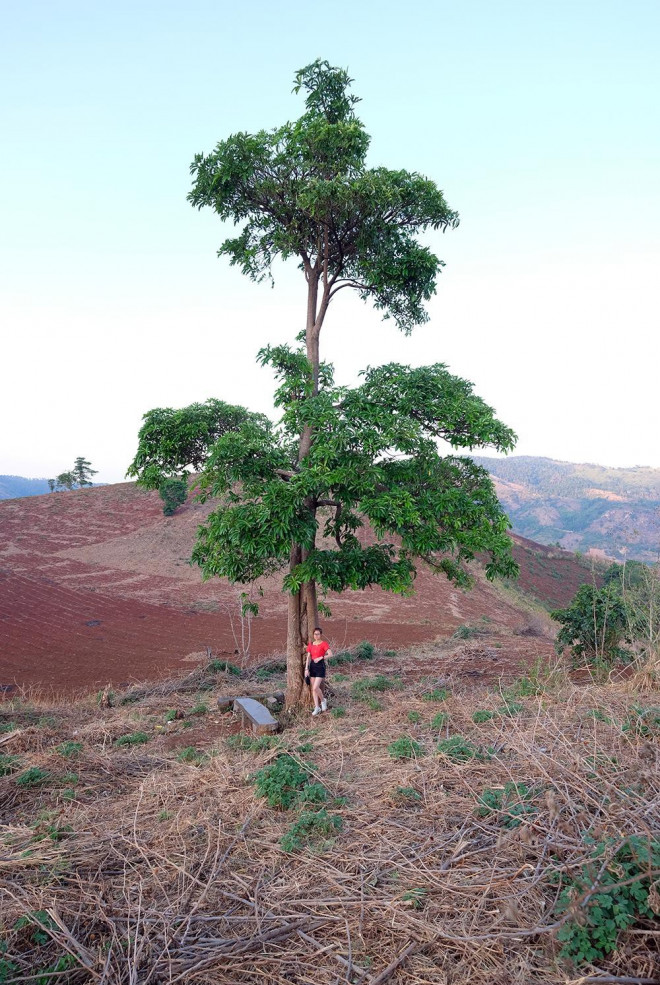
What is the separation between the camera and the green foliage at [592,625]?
10.1 meters

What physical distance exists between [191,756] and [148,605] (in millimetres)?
19406

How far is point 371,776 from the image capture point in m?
5.07

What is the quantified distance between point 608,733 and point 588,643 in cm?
683

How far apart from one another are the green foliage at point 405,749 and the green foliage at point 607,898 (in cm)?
251

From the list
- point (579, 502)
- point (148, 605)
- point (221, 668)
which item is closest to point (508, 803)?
point (221, 668)

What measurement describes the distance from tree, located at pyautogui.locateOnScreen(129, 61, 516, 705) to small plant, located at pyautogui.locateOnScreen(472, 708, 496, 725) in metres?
1.92

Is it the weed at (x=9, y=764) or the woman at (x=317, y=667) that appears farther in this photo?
the woman at (x=317, y=667)

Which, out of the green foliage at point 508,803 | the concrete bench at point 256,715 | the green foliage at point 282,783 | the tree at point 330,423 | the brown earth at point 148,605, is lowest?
the brown earth at point 148,605

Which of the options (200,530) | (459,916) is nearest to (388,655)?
(200,530)

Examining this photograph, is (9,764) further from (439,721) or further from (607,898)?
(607,898)

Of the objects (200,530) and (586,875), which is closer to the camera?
(586,875)

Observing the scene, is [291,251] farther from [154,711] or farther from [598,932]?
[598,932]

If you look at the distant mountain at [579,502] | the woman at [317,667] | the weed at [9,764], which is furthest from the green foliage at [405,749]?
the distant mountain at [579,502]

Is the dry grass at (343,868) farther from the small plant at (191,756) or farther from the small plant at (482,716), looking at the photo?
the small plant at (191,756)
